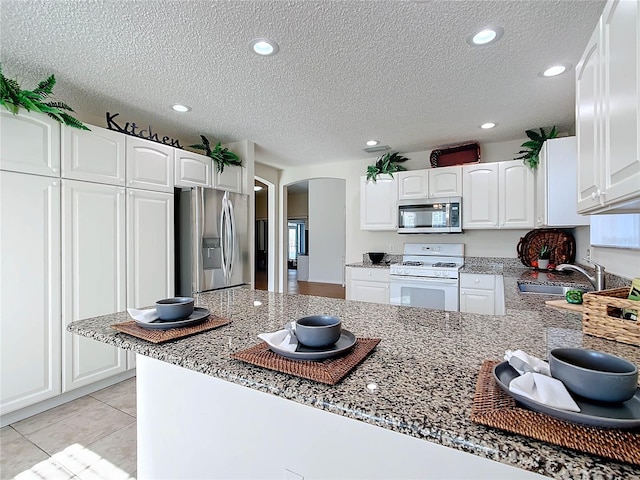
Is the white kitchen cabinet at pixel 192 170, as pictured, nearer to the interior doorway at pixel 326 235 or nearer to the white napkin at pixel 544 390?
the white napkin at pixel 544 390

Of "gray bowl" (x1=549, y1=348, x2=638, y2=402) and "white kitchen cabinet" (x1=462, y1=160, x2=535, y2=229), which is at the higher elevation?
"white kitchen cabinet" (x1=462, y1=160, x2=535, y2=229)

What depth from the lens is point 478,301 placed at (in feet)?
11.1

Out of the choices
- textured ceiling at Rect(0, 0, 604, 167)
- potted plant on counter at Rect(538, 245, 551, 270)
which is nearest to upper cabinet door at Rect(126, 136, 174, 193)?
textured ceiling at Rect(0, 0, 604, 167)

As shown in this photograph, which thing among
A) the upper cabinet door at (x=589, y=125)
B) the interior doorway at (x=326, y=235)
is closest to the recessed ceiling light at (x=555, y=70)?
the upper cabinet door at (x=589, y=125)

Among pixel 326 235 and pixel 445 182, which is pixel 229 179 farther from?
pixel 326 235

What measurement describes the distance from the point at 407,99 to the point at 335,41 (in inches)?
40.0

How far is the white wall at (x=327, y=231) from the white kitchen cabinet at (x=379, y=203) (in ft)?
12.3

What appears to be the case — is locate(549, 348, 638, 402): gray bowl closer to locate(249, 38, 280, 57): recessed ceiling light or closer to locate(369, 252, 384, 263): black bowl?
locate(249, 38, 280, 57): recessed ceiling light

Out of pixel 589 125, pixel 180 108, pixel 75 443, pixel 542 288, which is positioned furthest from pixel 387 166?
pixel 75 443

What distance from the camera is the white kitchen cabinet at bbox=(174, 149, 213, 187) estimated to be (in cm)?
324

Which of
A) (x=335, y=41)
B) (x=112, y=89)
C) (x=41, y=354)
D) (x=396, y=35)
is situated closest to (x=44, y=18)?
(x=112, y=89)

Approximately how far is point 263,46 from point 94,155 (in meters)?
1.66

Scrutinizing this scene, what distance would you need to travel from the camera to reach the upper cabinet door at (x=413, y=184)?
4.02 meters

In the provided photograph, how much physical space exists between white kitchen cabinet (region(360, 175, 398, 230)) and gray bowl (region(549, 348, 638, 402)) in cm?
361
